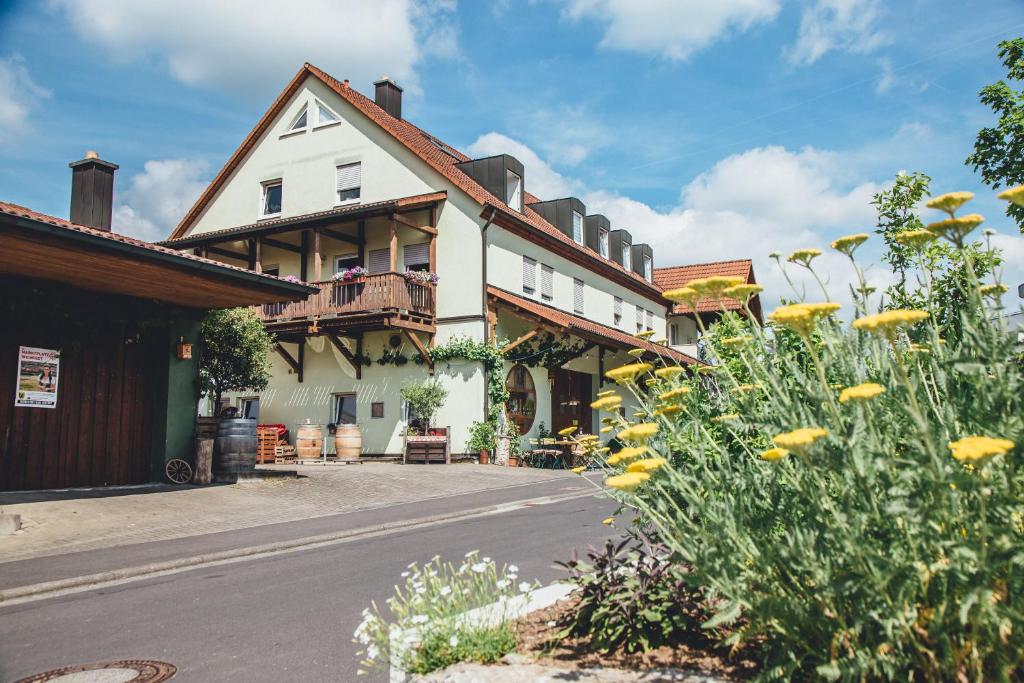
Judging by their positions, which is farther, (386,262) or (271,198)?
(271,198)

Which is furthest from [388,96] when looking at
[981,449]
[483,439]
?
[981,449]

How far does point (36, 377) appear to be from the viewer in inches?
490

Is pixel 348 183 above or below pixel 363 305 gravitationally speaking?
above

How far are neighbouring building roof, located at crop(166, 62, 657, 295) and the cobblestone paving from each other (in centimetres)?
900

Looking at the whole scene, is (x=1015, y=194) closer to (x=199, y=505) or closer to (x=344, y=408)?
(x=199, y=505)

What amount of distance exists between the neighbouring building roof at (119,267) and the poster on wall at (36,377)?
47.3 inches

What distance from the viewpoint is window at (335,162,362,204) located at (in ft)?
80.5

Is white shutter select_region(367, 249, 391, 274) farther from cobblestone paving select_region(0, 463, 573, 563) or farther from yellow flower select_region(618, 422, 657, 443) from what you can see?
yellow flower select_region(618, 422, 657, 443)

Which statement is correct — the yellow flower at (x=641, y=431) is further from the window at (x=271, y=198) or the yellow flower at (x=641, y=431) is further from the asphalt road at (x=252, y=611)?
the window at (x=271, y=198)

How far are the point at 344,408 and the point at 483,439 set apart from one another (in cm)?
487

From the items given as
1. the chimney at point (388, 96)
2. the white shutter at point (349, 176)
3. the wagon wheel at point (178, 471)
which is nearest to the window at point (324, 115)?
the white shutter at point (349, 176)

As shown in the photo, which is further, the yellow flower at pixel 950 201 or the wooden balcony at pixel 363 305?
the wooden balcony at pixel 363 305

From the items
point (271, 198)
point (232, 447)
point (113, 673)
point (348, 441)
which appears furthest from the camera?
point (271, 198)

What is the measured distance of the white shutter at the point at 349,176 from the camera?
2448 cm
